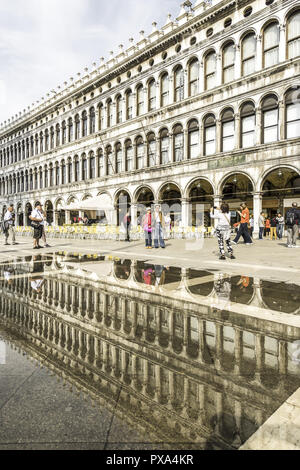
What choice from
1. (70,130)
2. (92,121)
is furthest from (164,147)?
(70,130)

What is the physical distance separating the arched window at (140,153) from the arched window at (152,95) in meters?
3.21

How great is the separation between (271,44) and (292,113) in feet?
18.0

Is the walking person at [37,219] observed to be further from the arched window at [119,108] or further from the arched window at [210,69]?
the arched window at [119,108]

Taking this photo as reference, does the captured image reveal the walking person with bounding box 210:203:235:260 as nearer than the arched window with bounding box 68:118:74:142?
Yes

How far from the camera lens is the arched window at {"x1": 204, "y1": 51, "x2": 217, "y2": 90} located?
23828 mm

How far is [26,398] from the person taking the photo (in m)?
1.98

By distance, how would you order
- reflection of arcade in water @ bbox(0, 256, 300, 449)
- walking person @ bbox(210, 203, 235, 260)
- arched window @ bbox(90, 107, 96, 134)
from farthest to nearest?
arched window @ bbox(90, 107, 96, 134)
walking person @ bbox(210, 203, 235, 260)
reflection of arcade in water @ bbox(0, 256, 300, 449)

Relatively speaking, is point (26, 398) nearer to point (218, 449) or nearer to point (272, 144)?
point (218, 449)

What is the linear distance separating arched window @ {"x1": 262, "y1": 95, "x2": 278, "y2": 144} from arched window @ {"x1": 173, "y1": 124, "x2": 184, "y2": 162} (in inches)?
287

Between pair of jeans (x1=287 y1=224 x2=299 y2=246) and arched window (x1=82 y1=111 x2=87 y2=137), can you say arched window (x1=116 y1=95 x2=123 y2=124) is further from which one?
pair of jeans (x1=287 y1=224 x2=299 y2=246)

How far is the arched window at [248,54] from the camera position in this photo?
21.7 metres

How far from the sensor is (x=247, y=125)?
72.5 ft

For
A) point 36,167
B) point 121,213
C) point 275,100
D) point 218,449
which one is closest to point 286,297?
point 218,449

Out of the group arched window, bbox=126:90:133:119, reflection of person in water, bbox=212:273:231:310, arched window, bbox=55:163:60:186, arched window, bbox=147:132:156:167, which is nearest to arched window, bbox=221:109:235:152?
arched window, bbox=147:132:156:167
